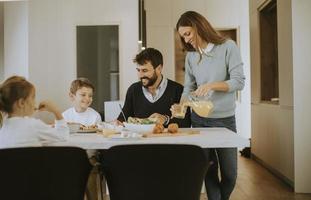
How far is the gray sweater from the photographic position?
6.74 feet

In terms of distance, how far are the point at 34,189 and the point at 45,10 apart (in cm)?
339

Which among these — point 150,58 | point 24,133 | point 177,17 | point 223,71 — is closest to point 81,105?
point 150,58

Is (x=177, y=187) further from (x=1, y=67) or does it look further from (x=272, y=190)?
(x=1, y=67)

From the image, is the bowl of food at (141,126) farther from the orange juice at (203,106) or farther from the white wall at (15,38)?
the white wall at (15,38)

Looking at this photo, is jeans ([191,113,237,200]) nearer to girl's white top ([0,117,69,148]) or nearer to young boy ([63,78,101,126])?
girl's white top ([0,117,69,148])

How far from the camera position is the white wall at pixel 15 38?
424 cm

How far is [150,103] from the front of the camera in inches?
96.0

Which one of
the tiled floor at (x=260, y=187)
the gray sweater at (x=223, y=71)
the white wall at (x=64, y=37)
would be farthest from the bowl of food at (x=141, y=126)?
the white wall at (x=64, y=37)

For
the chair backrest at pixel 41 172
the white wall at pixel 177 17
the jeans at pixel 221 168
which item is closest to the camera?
the chair backrest at pixel 41 172

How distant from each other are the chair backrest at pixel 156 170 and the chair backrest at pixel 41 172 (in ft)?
0.38

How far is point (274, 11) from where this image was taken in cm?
476

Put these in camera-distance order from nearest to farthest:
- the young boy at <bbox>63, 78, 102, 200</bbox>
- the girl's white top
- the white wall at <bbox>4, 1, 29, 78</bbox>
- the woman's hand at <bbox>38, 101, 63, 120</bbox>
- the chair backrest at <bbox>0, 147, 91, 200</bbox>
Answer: the chair backrest at <bbox>0, 147, 91, 200</bbox> → the girl's white top → the woman's hand at <bbox>38, 101, 63, 120</bbox> → the young boy at <bbox>63, 78, 102, 200</bbox> → the white wall at <bbox>4, 1, 29, 78</bbox>

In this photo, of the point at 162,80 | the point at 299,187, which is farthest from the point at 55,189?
the point at 299,187

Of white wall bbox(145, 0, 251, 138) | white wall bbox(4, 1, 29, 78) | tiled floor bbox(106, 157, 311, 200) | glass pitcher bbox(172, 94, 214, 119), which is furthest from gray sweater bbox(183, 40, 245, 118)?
white wall bbox(145, 0, 251, 138)
